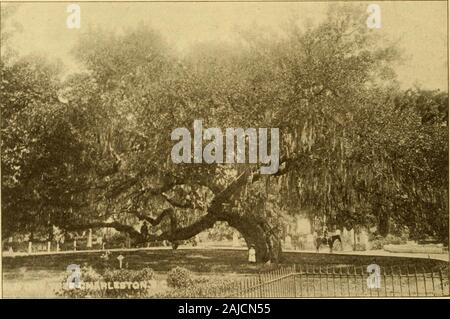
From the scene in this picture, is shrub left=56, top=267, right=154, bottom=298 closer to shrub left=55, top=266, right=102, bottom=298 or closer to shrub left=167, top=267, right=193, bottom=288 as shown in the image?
shrub left=55, top=266, right=102, bottom=298

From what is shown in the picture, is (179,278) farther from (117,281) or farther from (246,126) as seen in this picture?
(246,126)

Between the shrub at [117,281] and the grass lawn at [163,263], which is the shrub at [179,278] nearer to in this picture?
the grass lawn at [163,263]

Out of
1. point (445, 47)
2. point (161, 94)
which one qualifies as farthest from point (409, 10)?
point (161, 94)

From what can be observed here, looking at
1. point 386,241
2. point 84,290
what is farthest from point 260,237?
point 84,290

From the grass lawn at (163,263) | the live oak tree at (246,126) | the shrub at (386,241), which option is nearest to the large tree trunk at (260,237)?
the live oak tree at (246,126)

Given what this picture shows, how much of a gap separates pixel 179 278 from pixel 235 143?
171cm

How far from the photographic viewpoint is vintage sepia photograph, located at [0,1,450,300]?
19.1ft

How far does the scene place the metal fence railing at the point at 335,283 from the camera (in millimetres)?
5781

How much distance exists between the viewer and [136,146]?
591 centimetres

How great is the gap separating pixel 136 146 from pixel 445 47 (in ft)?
12.6
